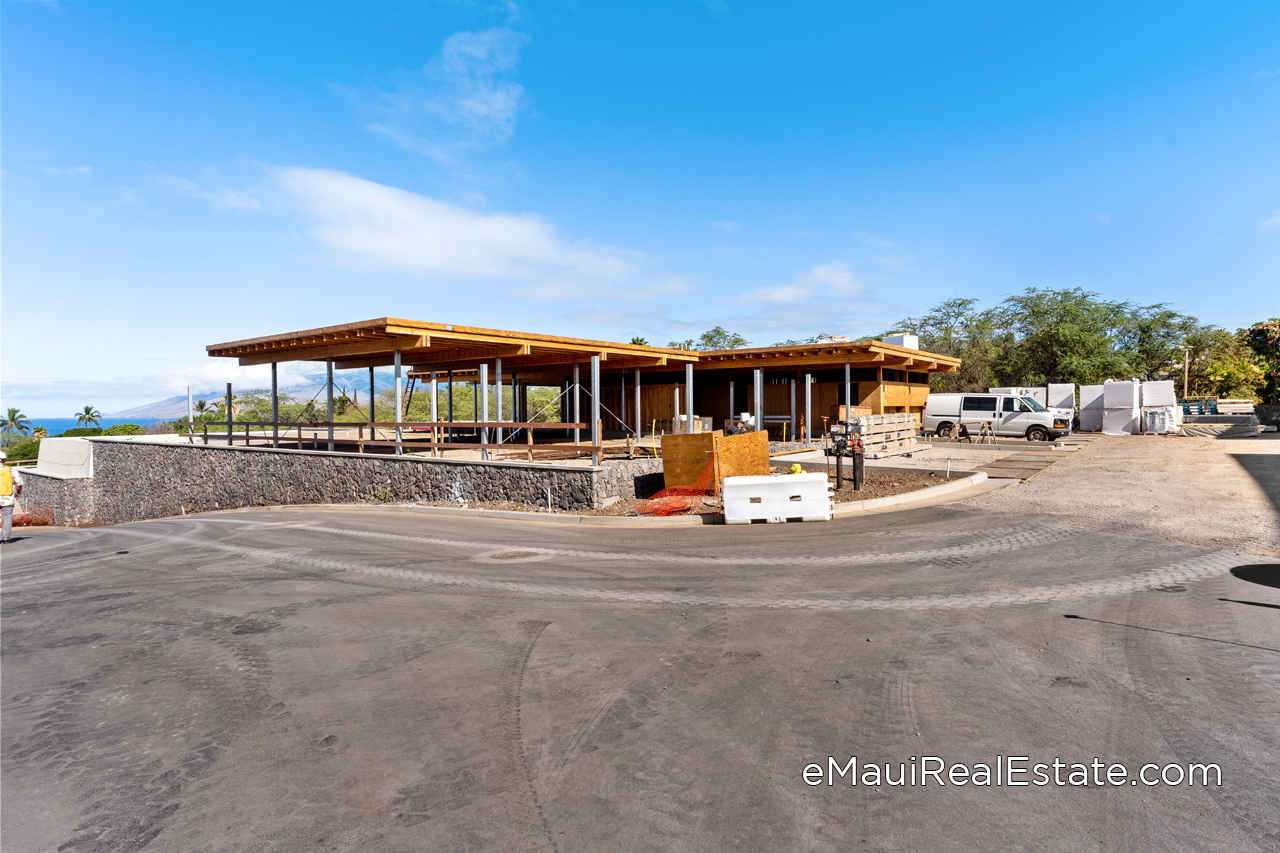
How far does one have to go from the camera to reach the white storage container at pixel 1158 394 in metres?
31.1

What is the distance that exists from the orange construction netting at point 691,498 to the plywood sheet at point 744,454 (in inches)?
11.8

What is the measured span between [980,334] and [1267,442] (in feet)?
130

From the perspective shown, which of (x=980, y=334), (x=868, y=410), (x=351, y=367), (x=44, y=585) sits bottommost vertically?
(x=44, y=585)

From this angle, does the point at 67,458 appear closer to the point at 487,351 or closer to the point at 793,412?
the point at 487,351

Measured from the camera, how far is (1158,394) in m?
31.4

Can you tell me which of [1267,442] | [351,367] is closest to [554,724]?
[351,367]

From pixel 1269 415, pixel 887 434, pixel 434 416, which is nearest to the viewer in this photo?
pixel 887 434

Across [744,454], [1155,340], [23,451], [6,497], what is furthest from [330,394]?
[1155,340]

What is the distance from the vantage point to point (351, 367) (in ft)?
90.4

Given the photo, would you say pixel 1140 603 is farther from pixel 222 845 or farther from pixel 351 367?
pixel 351 367

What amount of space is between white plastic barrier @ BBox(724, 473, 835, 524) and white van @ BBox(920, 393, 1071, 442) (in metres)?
19.5

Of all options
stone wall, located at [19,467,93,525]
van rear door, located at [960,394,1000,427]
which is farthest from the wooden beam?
van rear door, located at [960,394,1000,427]

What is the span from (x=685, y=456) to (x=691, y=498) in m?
1.20

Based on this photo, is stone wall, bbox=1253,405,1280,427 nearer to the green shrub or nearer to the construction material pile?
the construction material pile
